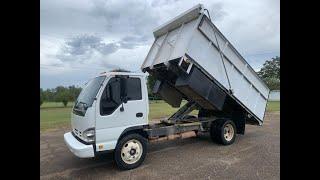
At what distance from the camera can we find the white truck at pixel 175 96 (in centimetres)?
661

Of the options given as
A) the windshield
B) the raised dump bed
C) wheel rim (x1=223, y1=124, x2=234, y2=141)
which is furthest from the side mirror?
wheel rim (x1=223, y1=124, x2=234, y2=141)

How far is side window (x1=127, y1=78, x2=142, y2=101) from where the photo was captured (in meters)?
6.94

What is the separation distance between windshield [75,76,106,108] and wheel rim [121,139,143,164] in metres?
1.28

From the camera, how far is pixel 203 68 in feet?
26.4

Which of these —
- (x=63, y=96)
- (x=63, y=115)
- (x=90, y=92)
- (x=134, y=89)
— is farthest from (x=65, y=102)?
(x=134, y=89)

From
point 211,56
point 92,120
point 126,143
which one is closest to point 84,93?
point 92,120

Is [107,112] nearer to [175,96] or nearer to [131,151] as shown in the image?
[131,151]

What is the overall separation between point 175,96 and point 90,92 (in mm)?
3980

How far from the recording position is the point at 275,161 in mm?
7250

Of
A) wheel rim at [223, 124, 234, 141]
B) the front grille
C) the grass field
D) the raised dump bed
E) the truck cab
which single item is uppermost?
the raised dump bed

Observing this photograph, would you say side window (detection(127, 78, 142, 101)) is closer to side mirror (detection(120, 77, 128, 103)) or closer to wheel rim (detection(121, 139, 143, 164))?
side mirror (detection(120, 77, 128, 103))
